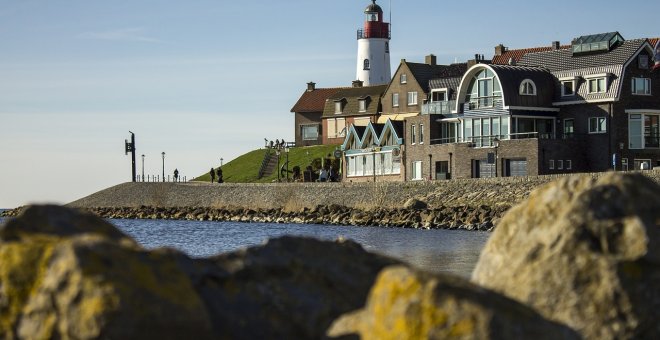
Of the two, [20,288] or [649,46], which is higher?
[649,46]

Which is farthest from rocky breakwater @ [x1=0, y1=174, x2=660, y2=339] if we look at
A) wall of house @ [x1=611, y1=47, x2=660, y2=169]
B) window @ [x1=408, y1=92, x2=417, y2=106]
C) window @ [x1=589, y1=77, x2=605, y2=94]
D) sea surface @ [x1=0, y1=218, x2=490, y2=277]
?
window @ [x1=408, y1=92, x2=417, y2=106]

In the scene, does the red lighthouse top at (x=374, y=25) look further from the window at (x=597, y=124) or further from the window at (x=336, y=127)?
the window at (x=597, y=124)

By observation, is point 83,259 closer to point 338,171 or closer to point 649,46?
point 649,46

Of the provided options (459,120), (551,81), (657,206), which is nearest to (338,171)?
(459,120)

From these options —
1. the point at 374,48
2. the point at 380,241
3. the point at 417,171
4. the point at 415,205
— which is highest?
the point at 374,48

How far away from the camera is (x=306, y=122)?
346 feet

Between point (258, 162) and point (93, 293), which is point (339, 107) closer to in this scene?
point (258, 162)

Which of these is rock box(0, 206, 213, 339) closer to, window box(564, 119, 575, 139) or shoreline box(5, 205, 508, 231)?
shoreline box(5, 205, 508, 231)

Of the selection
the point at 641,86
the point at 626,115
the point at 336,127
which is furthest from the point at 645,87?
the point at 336,127

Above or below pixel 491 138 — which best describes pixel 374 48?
above

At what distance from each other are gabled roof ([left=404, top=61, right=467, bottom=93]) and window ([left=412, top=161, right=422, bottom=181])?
11.4 m

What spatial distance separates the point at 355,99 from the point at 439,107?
2232cm

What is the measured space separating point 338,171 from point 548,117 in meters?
24.1

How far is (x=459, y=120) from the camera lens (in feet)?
233
